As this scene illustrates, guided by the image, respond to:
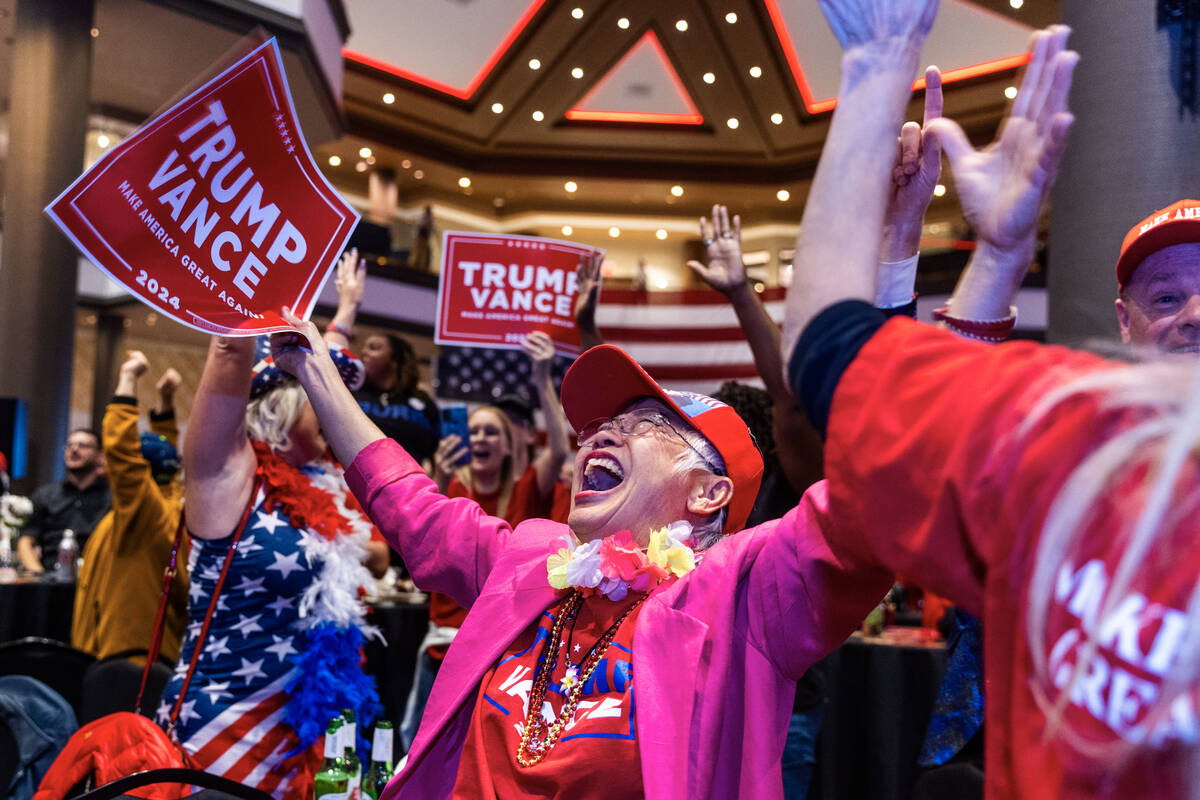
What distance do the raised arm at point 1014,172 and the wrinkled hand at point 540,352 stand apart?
2.87m

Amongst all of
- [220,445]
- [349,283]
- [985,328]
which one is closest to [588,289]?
[349,283]

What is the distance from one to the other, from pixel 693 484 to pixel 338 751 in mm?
930

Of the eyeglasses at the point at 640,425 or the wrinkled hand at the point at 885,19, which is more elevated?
the wrinkled hand at the point at 885,19

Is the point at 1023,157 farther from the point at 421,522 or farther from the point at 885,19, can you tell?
the point at 421,522

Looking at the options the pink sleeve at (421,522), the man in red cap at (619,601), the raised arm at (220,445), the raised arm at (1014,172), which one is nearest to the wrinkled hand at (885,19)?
the raised arm at (1014,172)

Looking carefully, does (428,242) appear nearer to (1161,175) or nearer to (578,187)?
(578,187)

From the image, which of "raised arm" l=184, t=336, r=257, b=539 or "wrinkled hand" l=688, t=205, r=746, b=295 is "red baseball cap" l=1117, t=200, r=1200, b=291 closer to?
"wrinkled hand" l=688, t=205, r=746, b=295

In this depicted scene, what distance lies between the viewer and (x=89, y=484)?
6.22 meters

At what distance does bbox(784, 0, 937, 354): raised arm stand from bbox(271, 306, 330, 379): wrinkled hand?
1.09 m

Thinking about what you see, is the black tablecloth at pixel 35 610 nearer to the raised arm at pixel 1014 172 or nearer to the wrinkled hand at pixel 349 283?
the wrinkled hand at pixel 349 283

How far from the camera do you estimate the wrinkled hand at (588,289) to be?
11.8ft

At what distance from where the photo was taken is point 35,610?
4.71m

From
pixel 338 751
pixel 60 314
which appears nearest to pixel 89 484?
pixel 60 314

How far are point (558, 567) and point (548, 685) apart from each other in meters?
0.18
